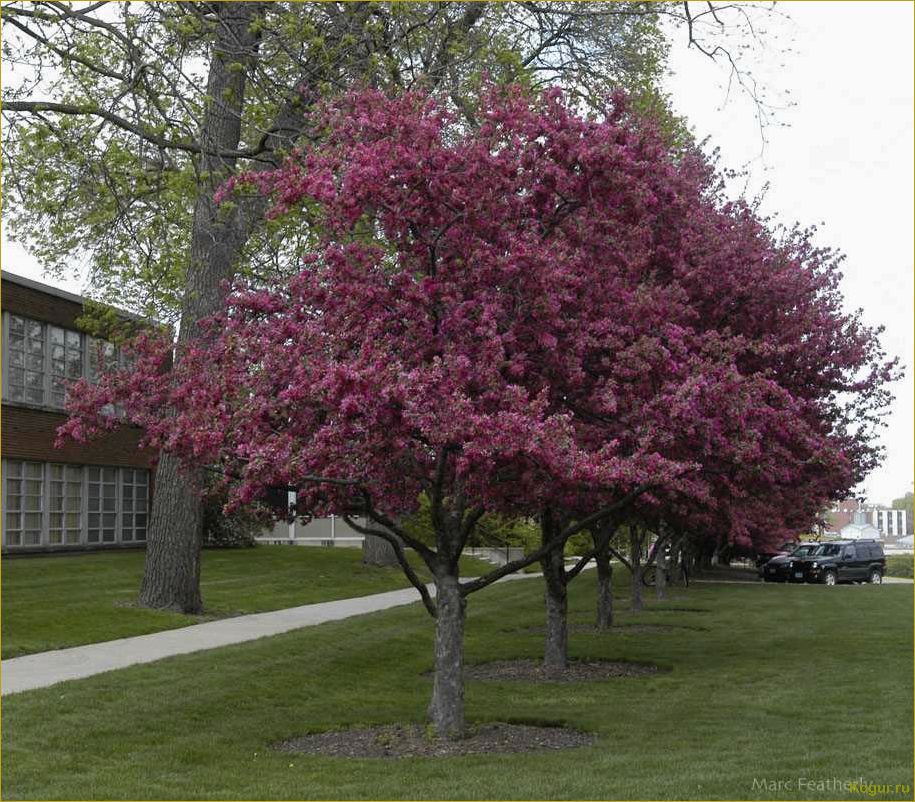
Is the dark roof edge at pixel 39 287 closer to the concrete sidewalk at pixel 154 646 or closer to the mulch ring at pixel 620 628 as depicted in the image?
the concrete sidewalk at pixel 154 646

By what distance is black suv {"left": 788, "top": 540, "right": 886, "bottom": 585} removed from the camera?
41.1m

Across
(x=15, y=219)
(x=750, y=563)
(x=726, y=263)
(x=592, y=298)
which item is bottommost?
(x=750, y=563)

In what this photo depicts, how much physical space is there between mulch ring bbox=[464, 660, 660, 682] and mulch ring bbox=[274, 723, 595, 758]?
3.73 metres

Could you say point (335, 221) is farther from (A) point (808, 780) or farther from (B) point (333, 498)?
(A) point (808, 780)

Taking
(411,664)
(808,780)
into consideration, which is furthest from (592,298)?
(411,664)

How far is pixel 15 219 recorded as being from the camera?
2855 cm

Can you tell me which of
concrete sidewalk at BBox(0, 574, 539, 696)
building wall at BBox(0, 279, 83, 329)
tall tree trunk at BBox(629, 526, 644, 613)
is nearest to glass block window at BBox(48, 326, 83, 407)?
building wall at BBox(0, 279, 83, 329)

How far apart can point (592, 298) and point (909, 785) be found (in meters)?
4.45

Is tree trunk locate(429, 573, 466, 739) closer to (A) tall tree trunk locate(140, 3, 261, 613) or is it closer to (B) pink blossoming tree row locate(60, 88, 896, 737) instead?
(B) pink blossoming tree row locate(60, 88, 896, 737)

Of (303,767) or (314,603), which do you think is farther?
(314,603)

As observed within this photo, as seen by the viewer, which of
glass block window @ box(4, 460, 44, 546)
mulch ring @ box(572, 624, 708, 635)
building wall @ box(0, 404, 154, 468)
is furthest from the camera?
glass block window @ box(4, 460, 44, 546)

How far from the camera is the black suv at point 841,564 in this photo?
41125mm

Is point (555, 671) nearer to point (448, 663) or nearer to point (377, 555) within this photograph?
point (448, 663)

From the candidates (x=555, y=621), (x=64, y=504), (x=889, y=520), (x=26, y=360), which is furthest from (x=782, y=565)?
(x=889, y=520)
